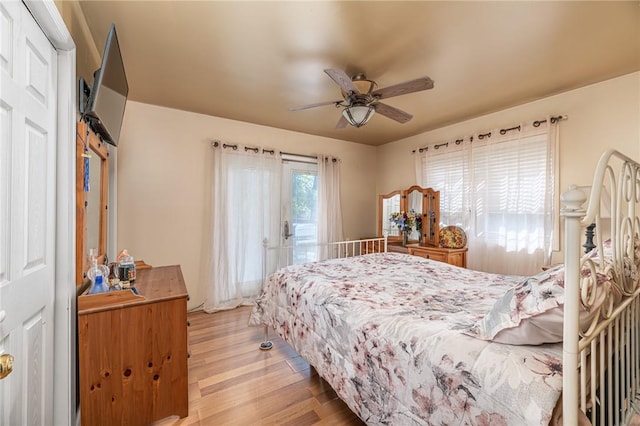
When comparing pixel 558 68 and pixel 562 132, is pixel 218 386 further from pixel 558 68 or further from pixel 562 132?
pixel 562 132

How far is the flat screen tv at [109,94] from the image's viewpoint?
1.38 m

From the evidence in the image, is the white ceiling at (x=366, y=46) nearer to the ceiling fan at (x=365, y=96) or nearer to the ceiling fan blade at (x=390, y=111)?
the ceiling fan at (x=365, y=96)

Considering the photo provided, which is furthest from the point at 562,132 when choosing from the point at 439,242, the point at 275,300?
the point at 275,300

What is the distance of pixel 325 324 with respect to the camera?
5.25 feet

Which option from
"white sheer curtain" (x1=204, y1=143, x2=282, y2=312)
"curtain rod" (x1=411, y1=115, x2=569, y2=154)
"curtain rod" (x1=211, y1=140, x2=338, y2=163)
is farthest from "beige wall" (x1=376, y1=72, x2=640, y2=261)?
"white sheer curtain" (x1=204, y1=143, x2=282, y2=312)

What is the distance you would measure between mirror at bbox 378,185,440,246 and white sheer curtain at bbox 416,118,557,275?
0.12 m

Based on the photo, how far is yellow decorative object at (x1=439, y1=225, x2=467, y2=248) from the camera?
11.1ft

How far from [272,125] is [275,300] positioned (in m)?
2.38

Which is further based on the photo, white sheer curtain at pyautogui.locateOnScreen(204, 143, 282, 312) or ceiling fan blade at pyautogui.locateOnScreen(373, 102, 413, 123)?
white sheer curtain at pyautogui.locateOnScreen(204, 143, 282, 312)

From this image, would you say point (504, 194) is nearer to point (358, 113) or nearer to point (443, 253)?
point (443, 253)

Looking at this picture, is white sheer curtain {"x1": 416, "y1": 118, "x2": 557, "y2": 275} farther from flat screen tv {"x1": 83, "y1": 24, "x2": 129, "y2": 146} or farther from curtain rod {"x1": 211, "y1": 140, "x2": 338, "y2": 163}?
flat screen tv {"x1": 83, "y1": 24, "x2": 129, "y2": 146}

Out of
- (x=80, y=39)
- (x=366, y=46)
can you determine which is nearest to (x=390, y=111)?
(x=366, y=46)

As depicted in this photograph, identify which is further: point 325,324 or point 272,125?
point 272,125

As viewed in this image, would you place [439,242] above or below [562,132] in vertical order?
below
